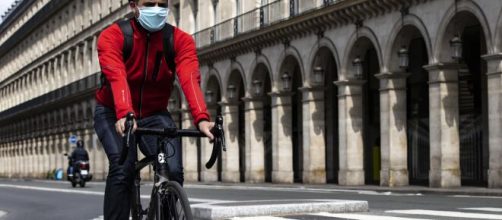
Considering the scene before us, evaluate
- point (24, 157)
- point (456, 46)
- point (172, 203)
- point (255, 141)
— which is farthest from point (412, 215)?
point (24, 157)

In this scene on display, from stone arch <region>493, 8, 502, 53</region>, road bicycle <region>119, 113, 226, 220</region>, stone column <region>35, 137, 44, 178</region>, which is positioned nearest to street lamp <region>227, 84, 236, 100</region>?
stone arch <region>493, 8, 502, 53</region>

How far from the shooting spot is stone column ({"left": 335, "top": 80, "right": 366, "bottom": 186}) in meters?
31.2

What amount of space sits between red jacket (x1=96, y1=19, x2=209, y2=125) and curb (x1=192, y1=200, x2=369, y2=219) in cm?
551

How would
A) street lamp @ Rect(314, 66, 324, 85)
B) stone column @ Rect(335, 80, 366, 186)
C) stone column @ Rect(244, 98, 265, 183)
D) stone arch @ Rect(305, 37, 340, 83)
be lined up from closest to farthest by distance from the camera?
stone column @ Rect(335, 80, 366, 186)
stone arch @ Rect(305, 37, 340, 83)
street lamp @ Rect(314, 66, 324, 85)
stone column @ Rect(244, 98, 265, 183)

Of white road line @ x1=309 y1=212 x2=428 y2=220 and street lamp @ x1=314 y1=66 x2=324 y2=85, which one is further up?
street lamp @ x1=314 y1=66 x2=324 y2=85

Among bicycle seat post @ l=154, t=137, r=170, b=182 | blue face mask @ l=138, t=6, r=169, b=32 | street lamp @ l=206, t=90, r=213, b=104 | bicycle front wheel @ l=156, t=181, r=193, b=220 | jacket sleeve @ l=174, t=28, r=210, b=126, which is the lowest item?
bicycle front wheel @ l=156, t=181, r=193, b=220

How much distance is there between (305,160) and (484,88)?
7.65 metres

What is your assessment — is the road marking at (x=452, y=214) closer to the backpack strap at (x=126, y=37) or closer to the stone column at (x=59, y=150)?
the backpack strap at (x=126, y=37)

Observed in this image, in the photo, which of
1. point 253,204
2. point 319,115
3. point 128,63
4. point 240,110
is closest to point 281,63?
point 319,115

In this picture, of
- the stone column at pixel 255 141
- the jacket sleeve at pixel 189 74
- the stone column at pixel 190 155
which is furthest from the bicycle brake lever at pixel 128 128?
the stone column at pixel 190 155

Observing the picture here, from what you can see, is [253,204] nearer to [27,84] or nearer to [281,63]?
[281,63]

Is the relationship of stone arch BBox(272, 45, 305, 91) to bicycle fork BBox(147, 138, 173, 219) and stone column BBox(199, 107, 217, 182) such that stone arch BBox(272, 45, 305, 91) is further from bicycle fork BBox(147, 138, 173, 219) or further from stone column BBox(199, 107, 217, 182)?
bicycle fork BBox(147, 138, 173, 219)

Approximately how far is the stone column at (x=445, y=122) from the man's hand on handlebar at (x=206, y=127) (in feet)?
69.0

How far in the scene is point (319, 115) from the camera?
33844mm
